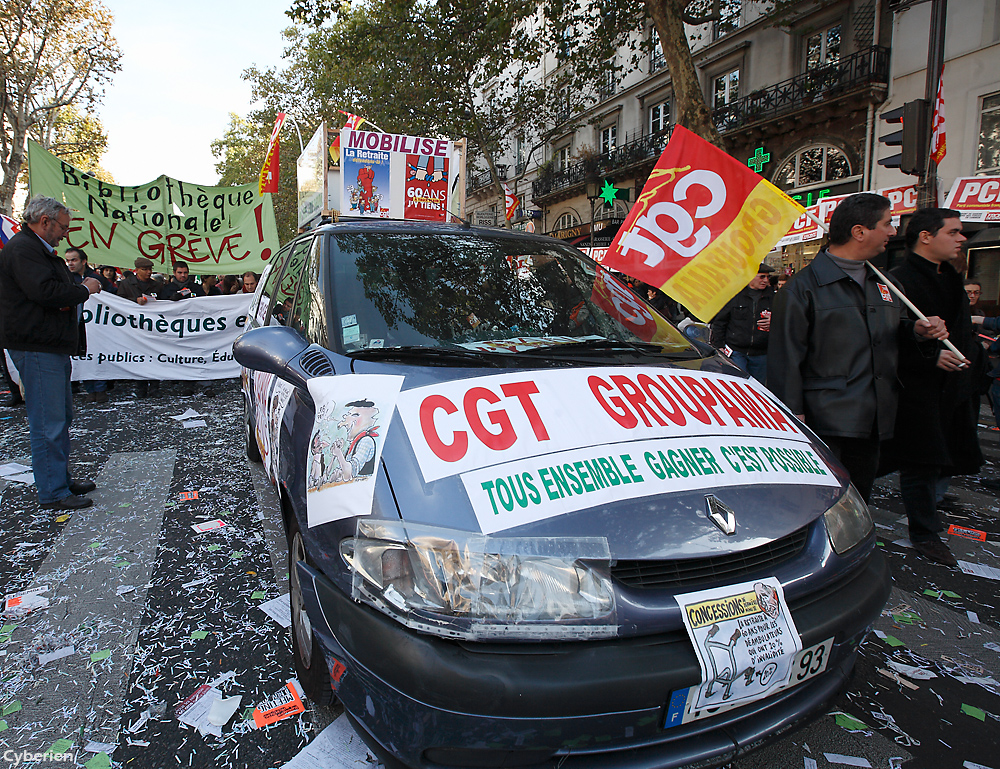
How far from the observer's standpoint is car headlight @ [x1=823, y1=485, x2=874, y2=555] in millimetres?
1770

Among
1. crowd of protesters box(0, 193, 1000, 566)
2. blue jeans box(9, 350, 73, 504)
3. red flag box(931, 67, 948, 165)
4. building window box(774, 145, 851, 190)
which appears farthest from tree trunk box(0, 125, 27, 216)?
red flag box(931, 67, 948, 165)

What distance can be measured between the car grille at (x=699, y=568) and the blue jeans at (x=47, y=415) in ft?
13.2

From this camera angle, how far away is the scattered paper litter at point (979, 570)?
3238 mm

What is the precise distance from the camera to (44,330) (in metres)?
3.81

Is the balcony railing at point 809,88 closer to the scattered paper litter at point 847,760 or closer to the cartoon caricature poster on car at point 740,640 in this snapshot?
the scattered paper litter at point 847,760

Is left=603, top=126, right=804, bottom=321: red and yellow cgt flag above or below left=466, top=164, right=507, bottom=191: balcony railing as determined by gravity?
below

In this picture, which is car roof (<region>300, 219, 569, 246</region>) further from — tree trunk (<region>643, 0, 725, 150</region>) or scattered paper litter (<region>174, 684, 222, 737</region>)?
tree trunk (<region>643, 0, 725, 150</region>)

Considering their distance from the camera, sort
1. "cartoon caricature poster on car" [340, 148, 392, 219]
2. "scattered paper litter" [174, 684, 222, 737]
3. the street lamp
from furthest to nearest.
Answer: the street lamp → "cartoon caricature poster on car" [340, 148, 392, 219] → "scattered paper litter" [174, 684, 222, 737]

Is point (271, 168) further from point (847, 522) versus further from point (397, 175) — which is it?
point (847, 522)

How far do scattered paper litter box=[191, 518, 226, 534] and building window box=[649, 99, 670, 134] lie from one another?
76.5ft

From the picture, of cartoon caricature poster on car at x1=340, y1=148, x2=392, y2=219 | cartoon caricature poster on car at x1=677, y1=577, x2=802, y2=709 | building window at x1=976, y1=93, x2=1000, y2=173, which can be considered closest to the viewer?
cartoon caricature poster on car at x1=677, y1=577, x2=802, y2=709

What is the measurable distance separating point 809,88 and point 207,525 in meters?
19.1

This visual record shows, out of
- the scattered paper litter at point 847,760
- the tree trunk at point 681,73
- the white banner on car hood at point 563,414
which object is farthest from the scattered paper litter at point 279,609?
the tree trunk at point 681,73

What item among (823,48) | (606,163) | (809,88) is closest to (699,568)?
(809,88)
